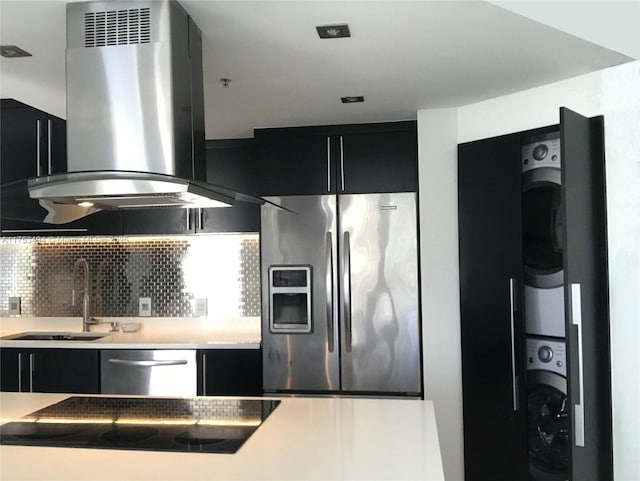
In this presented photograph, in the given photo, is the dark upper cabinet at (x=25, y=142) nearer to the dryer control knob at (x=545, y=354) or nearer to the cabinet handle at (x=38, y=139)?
the cabinet handle at (x=38, y=139)

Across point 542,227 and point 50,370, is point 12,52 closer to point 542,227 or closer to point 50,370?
point 50,370

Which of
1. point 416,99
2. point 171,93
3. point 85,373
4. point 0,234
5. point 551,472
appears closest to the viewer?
point 171,93

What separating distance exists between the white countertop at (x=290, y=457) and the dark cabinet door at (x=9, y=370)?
222cm

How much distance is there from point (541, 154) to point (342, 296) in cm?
138

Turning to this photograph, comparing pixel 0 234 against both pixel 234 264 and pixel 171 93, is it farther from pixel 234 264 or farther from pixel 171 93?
pixel 171 93

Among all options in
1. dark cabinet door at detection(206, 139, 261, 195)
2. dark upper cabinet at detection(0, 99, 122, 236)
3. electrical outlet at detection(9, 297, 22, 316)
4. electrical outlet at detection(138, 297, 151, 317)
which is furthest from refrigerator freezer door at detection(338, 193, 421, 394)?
electrical outlet at detection(9, 297, 22, 316)

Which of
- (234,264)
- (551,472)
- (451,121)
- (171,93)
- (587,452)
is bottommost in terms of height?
(551,472)

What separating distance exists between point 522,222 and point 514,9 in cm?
130

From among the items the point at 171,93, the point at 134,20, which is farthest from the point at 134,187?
the point at 134,20

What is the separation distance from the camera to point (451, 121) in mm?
→ 3535

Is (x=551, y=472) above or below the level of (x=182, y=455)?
below

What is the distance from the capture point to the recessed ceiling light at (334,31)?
224 centimetres

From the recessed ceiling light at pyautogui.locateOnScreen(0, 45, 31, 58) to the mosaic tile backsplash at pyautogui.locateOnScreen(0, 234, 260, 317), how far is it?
6.52ft

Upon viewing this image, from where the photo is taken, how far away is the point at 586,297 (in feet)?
8.73
